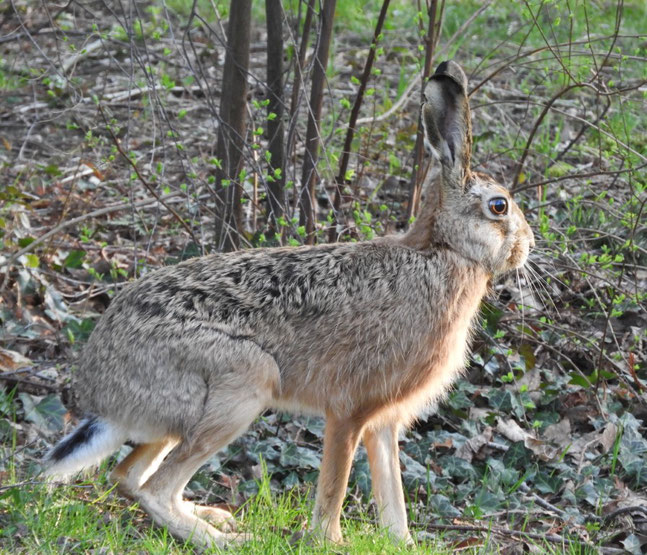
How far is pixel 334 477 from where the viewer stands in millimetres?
4078

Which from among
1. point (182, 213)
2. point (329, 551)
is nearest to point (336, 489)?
point (329, 551)

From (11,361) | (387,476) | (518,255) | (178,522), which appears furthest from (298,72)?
(178,522)

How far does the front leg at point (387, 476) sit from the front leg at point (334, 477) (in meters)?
0.23

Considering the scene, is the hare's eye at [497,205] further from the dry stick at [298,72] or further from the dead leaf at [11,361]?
the dead leaf at [11,361]

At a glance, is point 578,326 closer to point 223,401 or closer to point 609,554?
point 609,554

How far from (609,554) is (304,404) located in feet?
4.71

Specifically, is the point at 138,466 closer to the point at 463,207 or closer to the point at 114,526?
the point at 114,526

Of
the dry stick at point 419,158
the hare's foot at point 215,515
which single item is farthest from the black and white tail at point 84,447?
the dry stick at point 419,158

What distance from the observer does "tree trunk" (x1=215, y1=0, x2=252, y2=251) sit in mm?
5535

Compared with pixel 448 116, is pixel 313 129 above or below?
below

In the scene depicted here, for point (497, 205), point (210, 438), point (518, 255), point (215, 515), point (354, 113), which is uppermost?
point (354, 113)

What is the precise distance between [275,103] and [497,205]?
2.00 m

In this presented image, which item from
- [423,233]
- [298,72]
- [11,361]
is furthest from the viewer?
[298,72]

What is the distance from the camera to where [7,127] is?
26.0 ft
